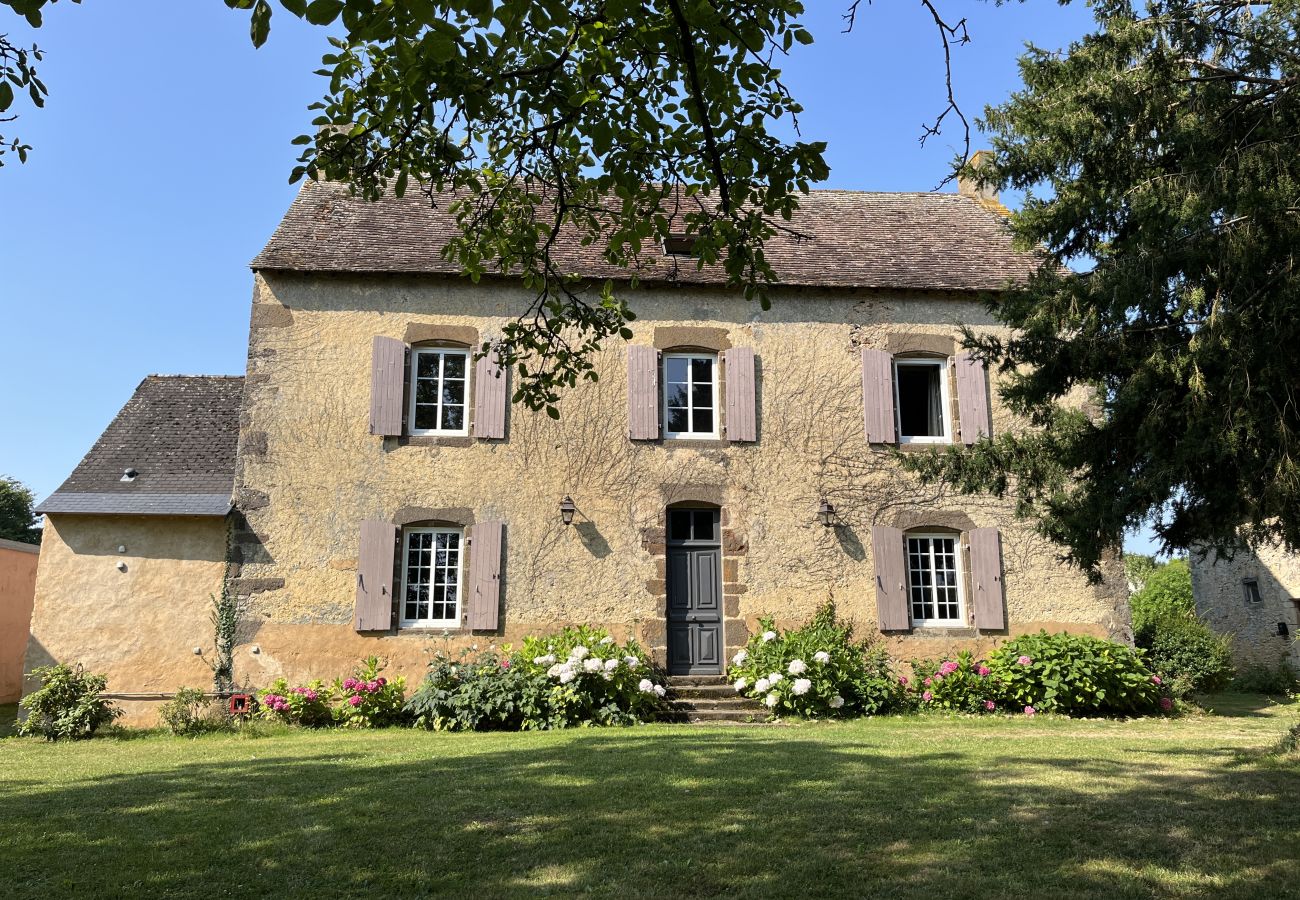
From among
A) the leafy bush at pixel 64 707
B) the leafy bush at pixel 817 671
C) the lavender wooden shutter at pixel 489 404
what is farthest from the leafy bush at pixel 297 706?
the leafy bush at pixel 817 671

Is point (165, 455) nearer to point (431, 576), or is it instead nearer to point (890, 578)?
point (431, 576)

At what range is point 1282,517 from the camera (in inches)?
242

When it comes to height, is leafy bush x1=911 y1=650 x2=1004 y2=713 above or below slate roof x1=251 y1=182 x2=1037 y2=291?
below

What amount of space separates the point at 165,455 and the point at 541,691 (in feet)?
18.8

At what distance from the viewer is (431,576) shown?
11086 millimetres

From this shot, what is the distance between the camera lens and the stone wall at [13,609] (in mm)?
14297

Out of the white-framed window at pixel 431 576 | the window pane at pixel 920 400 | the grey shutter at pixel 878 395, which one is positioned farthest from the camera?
the window pane at pixel 920 400

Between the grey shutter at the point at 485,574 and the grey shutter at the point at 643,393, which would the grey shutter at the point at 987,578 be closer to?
the grey shutter at the point at 643,393

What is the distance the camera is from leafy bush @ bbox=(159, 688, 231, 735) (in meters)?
9.77

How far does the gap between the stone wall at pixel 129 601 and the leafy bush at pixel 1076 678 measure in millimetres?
9211

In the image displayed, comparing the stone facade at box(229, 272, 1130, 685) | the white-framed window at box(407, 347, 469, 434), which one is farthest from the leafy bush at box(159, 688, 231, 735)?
the white-framed window at box(407, 347, 469, 434)

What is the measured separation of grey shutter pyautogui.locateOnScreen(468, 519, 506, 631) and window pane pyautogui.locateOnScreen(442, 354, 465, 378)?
76.4 inches

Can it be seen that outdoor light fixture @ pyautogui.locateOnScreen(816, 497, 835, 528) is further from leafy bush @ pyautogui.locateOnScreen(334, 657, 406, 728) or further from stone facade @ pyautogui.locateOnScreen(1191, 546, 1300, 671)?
stone facade @ pyautogui.locateOnScreen(1191, 546, 1300, 671)

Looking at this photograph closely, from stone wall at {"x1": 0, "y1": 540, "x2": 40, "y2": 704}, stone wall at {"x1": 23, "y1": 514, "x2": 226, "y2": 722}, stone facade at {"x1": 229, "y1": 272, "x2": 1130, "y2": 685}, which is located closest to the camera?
stone wall at {"x1": 23, "y1": 514, "x2": 226, "y2": 722}
